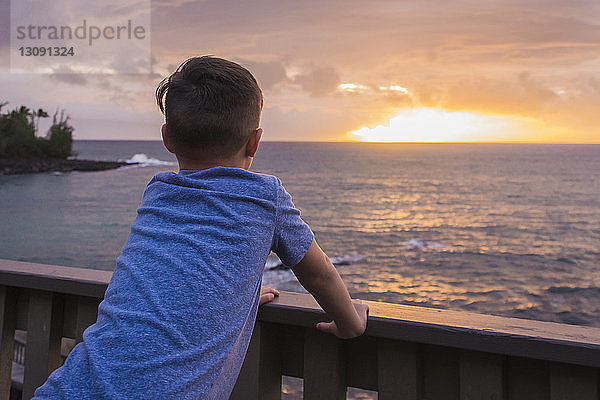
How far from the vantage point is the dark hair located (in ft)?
3.34

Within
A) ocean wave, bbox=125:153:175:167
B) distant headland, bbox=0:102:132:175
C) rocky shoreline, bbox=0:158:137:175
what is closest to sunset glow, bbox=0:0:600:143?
distant headland, bbox=0:102:132:175

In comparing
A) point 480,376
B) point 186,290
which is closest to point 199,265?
point 186,290

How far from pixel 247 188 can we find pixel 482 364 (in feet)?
1.86

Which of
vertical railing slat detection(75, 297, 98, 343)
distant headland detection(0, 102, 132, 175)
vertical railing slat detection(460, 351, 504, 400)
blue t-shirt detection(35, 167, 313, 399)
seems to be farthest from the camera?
distant headland detection(0, 102, 132, 175)

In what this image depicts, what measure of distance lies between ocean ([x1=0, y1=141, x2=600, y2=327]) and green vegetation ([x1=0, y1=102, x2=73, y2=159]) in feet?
9.69

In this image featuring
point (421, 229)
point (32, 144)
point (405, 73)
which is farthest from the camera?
point (32, 144)

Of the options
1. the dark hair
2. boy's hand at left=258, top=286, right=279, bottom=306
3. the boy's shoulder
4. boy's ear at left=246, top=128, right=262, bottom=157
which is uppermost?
the dark hair

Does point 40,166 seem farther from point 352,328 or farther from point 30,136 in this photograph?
point 352,328

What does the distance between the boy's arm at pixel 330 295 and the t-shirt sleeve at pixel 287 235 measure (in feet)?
0.05

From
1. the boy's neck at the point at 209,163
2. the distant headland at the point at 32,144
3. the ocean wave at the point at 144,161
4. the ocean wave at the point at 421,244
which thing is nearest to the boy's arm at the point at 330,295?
the boy's neck at the point at 209,163

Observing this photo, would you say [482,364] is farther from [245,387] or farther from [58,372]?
[58,372]

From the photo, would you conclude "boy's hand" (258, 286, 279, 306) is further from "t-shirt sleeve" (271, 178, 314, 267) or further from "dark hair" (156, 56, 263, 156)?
"dark hair" (156, 56, 263, 156)

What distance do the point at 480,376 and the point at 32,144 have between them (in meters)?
61.0

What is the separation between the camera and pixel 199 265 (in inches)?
36.0
